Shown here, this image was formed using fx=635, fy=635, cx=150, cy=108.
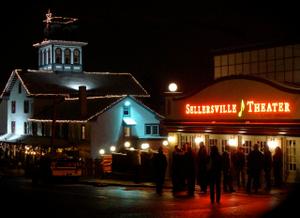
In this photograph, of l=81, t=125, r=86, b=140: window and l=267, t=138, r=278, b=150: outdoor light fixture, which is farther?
l=81, t=125, r=86, b=140: window

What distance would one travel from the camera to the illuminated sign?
25.7 m

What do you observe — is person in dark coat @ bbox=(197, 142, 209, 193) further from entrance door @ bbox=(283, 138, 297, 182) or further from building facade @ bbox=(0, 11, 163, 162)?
building facade @ bbox=(0, 11, 163, 162)

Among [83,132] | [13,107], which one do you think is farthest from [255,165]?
[13,107]

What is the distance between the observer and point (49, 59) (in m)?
71.8

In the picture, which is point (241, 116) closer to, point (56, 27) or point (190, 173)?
point (190, 173)

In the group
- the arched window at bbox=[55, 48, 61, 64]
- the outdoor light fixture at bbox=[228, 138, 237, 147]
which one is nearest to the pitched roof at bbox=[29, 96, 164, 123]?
the arched window at bbox=[55, 48, 61, 64]

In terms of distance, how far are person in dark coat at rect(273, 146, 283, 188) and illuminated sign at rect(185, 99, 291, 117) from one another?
6.50 ft

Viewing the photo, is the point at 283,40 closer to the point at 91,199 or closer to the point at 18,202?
the point at 91,199

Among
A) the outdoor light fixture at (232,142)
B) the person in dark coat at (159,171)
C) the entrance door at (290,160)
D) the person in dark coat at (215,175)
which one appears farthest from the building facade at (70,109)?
the person in dark coat at (215,175)

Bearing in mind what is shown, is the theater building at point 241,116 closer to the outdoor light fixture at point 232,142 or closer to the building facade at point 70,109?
the outdoor light fixture at point 232,142

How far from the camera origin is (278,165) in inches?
949

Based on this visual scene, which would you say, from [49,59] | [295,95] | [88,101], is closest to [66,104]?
[88,101]

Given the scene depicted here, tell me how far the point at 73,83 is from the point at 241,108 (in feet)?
136

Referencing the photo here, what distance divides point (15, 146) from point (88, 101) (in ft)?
36.0
